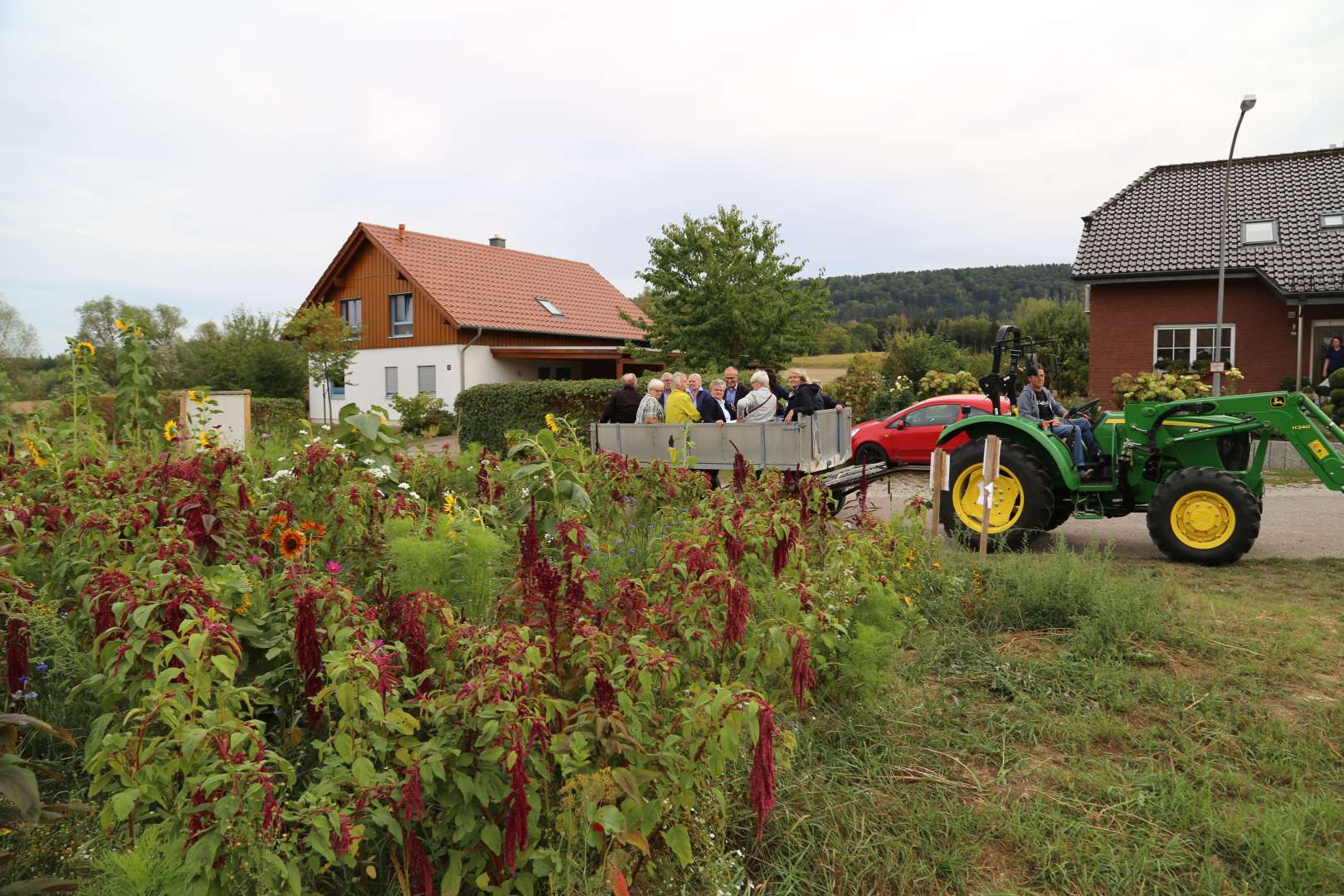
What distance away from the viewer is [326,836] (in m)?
2.05

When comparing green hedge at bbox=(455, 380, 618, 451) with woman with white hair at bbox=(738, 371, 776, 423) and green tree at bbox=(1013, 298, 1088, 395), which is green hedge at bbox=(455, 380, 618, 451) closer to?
woman with white hair at bbox=(738, 371, 776, 423)

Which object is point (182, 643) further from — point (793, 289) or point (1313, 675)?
point (793, 289)

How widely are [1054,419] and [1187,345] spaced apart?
16485 mm

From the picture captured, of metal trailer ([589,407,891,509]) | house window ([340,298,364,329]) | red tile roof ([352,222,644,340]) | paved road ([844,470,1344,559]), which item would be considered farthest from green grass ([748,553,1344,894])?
house window ([340,298,364,329])

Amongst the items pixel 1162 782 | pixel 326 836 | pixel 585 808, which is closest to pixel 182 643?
pixel 326 836

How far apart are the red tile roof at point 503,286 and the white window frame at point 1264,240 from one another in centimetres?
1888

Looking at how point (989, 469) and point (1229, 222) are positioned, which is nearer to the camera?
point (989, 469)

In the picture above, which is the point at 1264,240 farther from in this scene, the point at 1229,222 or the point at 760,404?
the point at 760,404

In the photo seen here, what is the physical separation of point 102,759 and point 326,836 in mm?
603

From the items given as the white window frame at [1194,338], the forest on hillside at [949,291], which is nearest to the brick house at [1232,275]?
the white window frame at [1194,338]

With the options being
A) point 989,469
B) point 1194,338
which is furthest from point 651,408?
point 1194,338

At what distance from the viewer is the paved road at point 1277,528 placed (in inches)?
318

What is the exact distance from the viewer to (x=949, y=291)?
67375mm

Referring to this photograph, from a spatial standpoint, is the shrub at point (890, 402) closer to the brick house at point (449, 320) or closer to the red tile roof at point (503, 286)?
the brick house at point (449, 320)
